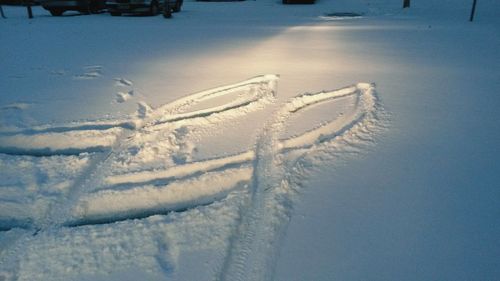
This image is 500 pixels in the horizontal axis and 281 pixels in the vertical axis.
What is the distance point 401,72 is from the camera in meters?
4.27

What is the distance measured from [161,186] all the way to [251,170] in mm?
600

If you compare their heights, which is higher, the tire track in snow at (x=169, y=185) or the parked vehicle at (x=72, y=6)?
the parked vehicle at (x=72, y=6)

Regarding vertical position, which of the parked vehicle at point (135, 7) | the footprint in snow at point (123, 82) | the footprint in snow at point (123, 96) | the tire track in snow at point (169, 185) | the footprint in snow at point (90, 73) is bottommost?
the tire track in snow at point (169, 185)

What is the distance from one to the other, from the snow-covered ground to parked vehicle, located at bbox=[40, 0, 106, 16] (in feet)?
26.7

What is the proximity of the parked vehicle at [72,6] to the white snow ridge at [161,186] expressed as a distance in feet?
35.3

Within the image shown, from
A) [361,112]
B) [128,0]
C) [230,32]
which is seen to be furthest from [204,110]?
[128,0]

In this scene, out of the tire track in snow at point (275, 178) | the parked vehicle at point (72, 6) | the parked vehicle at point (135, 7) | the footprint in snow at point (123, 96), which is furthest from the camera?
the parked vehicle at point (72, 6)

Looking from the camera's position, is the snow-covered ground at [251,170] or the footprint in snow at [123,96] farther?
the footprint in snow at [123,96]

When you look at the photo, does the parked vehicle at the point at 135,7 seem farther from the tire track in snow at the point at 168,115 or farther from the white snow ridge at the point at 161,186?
the white snow ridge at the point at 161,186

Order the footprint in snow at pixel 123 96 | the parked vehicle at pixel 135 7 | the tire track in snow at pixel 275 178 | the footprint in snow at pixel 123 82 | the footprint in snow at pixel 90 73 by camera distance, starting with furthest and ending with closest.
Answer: the parked vehicle at pixel 135 7 < the footprint in snow at pixel 90 73 < the footprint in snow at pixel 123 82 < the footprint in snow at pixel 123 96 < the tire track in snow at pixel 275 178

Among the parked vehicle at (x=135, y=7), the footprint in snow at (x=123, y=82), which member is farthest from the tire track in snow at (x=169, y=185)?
the parked vehicle at (x=135, y=7)

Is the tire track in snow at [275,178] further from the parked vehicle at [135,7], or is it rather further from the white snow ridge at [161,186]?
the parked vehicle at [135,7]

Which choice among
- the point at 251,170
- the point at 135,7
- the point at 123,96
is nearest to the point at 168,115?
the point at 123,96

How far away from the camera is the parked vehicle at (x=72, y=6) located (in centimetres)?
1150
